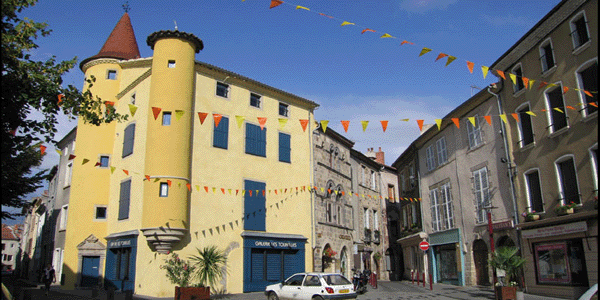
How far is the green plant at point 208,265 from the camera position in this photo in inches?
747

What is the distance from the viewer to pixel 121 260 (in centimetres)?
2162

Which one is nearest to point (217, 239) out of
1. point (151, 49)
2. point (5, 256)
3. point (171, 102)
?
point (171, 102)

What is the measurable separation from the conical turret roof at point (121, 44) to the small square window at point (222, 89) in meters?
7.29

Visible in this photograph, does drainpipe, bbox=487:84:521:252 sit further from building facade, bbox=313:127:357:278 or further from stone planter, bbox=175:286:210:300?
stone planter, bbox=175:286:210:300

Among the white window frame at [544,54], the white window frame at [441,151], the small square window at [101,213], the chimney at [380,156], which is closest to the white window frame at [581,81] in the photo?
the white window frame at [544,54]

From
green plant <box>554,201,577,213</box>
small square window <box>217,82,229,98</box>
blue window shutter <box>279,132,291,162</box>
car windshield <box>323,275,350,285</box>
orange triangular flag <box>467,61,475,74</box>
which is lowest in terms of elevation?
car windshield <box>323,275,350,285</box>

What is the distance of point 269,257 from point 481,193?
11.0 meters

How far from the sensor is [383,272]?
34.9m

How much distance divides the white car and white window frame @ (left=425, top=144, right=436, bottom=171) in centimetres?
1475

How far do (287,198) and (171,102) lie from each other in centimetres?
790

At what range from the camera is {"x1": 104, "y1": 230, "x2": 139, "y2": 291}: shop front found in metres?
20.3

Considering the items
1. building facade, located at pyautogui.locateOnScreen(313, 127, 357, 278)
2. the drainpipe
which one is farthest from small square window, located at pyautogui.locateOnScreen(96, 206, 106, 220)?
the drainpipe

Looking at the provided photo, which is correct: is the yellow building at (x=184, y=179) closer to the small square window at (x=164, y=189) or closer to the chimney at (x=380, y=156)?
the small square window at (x=164, y=189)

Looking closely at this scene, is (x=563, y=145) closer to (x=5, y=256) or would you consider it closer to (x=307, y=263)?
(x=307, y=263)
